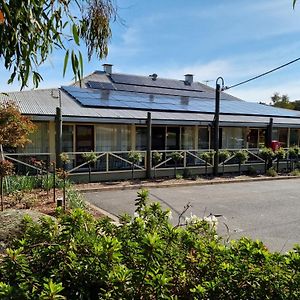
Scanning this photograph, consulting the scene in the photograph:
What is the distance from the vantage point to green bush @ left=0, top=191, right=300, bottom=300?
2.13m

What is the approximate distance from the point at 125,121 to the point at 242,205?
7455mm

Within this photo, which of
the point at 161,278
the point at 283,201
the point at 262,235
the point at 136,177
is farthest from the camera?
the point at 136,177

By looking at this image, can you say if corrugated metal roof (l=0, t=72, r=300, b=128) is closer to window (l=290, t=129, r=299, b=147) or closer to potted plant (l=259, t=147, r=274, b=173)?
potted plant (l=259, t=147, r=274, b=173)

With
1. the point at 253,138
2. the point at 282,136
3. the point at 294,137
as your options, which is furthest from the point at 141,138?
the point at 294,137

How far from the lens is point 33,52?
3.21 meters

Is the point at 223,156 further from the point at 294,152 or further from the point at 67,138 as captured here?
the point at 67,138

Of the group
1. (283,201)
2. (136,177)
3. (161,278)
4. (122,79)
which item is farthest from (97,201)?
(122,79)

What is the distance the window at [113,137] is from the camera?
1789cm

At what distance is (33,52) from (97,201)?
8263mm

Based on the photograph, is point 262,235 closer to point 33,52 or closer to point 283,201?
point 283,201

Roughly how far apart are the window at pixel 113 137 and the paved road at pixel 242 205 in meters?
5.43

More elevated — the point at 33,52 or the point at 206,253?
the point at 33,52

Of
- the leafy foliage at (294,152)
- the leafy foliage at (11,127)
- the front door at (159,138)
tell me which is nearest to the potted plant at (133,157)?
the front door at (159,138)

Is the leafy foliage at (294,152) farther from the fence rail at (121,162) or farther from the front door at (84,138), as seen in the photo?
the front door at (84,138)
